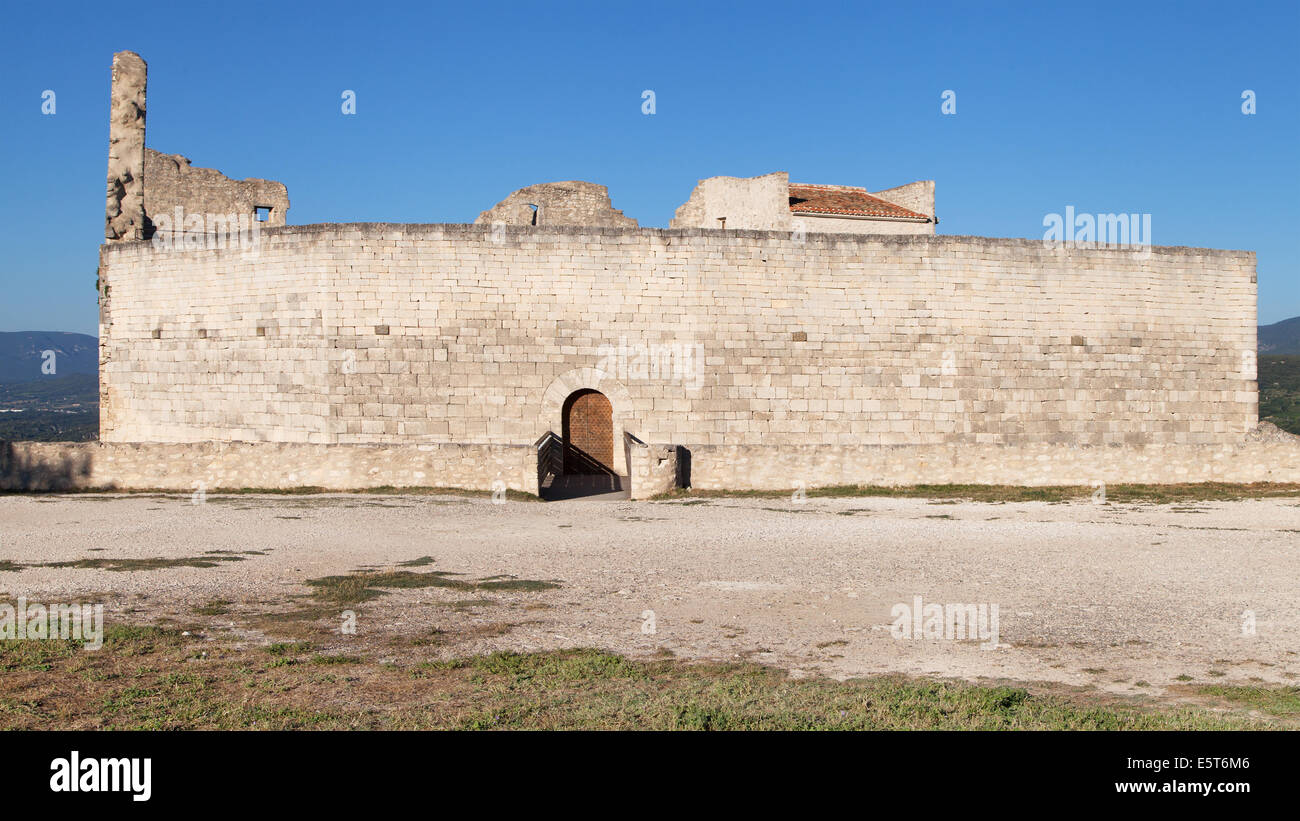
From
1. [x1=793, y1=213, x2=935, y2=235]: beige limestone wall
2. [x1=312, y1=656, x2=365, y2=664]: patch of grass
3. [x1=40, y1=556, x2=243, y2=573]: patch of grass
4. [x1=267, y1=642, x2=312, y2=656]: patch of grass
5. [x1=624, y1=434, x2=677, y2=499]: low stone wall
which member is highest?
[x1=793, y1=213, x2=935, y2=235]: beige limestone wall

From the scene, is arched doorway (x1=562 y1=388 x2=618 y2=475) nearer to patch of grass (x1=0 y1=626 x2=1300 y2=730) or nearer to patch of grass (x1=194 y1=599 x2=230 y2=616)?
patch of grass (x1=194 y1=599 x2=230 y2=616)

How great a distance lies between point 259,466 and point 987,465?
11963 mm

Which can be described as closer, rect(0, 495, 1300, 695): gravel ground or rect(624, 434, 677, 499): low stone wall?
rect(0, 495, 1300, 695): gravel ground

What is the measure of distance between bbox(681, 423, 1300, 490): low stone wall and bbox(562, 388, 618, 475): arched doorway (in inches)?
134

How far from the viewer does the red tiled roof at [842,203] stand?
25844 mm

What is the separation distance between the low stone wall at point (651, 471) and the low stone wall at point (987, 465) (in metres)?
0.60

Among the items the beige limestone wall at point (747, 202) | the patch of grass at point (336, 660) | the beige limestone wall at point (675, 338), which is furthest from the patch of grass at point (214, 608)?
the beige limestone wall at point (747, 202)

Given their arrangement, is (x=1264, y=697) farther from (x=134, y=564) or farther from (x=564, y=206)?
(x=564, y=206)

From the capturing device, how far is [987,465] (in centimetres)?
1700

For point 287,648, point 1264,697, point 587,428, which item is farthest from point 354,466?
point 1264,697

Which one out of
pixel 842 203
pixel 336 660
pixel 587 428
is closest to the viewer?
pixel 336 660

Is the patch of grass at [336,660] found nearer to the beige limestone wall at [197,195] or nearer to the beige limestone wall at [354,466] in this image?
the beige limestone wall at [354,466]

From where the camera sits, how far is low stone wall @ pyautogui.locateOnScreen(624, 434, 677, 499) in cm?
1553

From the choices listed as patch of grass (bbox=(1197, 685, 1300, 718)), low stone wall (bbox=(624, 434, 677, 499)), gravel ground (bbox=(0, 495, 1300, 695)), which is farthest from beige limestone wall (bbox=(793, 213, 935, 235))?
patch of grass (bbox=(1197, 685, 1300, 718))
